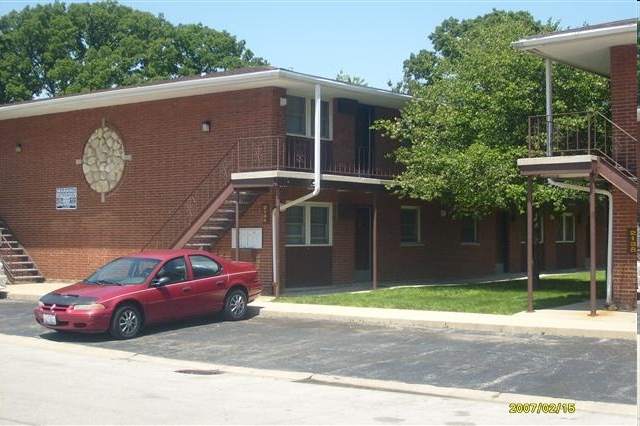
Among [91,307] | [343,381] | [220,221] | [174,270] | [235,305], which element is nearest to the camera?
[343,381]

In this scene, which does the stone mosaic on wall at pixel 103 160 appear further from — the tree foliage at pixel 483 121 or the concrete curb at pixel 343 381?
the concrete curb at pixel 343 381

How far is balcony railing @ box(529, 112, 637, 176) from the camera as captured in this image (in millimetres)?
16953

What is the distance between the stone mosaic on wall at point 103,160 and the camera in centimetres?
2484

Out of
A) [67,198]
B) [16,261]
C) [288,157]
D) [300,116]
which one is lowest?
[16,261]

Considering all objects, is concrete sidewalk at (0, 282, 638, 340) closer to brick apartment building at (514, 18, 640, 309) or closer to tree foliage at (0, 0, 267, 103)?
brick apartment building at (514, 18, 640, 309)

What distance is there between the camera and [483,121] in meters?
21.7

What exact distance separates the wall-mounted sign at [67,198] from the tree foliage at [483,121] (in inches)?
387

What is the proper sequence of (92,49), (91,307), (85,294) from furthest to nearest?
(92,49), (85,294), (91,307)

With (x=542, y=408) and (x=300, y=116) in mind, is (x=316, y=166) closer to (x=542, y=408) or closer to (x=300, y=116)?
(x=300, y=116)

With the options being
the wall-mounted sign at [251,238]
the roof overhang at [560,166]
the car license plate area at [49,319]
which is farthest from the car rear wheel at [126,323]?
the roof overhang at [560,166]

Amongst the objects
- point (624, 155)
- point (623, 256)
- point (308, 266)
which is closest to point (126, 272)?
point (308, 266)

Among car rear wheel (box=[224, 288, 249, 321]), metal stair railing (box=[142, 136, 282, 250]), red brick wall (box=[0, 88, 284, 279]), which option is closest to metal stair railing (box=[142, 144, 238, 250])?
metal stair railing (box=[142, 136, 282, 250])

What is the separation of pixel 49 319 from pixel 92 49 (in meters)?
34.0

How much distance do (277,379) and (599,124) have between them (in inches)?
502
